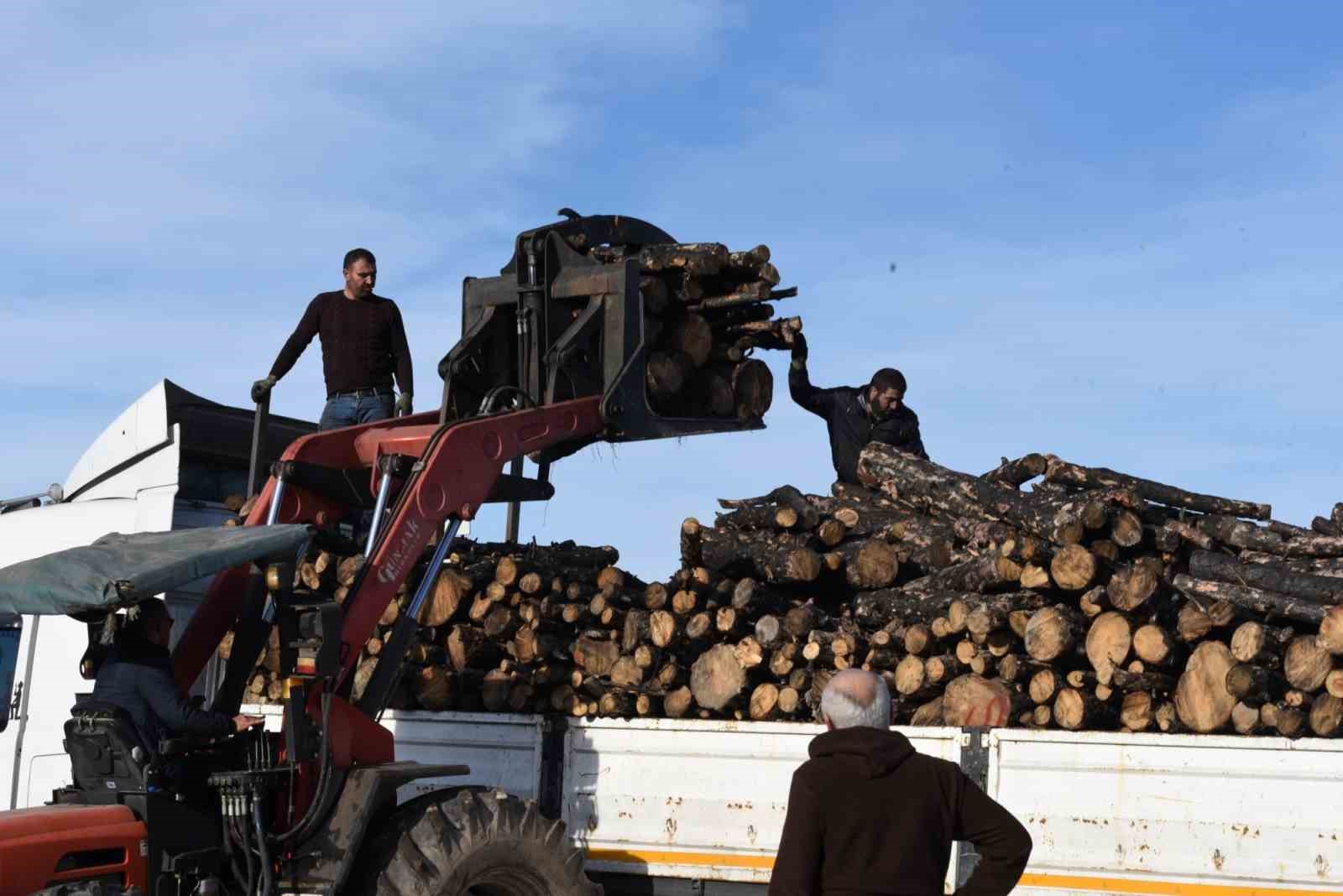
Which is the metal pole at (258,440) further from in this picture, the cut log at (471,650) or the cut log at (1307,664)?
the cut log at (1307,664)

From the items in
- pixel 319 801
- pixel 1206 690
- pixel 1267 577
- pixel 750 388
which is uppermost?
pixel 750 388

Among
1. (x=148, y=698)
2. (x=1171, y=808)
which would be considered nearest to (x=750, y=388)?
(x=1171, y=808)

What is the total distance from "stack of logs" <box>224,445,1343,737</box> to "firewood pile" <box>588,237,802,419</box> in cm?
97

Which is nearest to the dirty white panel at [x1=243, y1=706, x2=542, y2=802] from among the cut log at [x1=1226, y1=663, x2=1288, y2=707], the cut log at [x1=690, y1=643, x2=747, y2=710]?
the cut log at [x1=690, y1=643, x2=747, y2=710]

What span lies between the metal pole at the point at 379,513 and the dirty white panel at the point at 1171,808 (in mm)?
2856

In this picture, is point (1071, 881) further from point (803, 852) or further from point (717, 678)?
point (803, 852)

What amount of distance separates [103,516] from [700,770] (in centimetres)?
408

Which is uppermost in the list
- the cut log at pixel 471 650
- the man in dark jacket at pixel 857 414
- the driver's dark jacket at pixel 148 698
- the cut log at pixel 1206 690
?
the man in dark jacket at pixel 857 414

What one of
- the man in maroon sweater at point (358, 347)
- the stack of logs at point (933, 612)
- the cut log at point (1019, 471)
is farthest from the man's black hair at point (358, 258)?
the cut log at point (1019, 471)

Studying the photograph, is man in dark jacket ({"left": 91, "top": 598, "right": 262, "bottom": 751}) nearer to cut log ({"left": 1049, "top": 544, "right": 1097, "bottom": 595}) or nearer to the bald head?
the bald head

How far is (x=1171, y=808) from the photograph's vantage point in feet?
23.0

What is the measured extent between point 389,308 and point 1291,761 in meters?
5.13

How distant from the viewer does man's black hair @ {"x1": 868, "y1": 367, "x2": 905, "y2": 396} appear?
35.4 feet

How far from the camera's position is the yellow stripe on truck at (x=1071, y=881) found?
268 inches
